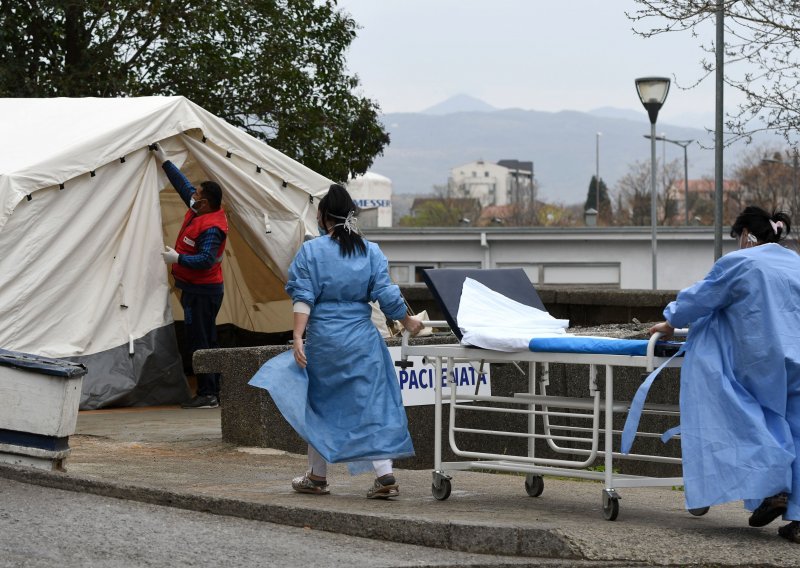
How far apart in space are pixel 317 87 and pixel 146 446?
16.4m

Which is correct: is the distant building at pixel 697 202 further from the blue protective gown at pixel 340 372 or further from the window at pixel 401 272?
the blue protective gown at pixel 340 372

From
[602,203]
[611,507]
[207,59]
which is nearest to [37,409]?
[611,507]

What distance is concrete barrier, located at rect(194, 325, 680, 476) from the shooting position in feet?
31.7

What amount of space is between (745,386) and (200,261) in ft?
21.0

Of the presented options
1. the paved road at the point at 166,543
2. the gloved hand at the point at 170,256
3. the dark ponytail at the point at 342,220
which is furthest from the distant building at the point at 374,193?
the paved road at the point at 166,543

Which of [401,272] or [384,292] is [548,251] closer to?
[401,272]

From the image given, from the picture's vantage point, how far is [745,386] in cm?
651

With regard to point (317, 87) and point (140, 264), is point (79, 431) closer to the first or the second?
point (140, 264)

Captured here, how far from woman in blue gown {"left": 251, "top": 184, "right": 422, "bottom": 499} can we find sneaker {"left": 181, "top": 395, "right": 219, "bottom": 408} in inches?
186

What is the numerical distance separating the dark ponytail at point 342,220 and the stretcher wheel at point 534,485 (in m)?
1.58

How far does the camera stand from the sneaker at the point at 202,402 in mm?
12234

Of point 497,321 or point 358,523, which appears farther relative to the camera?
point 497,321

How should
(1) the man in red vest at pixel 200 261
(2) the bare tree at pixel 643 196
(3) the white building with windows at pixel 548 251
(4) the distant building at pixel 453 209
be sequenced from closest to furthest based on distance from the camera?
(1) the man in red vest at pixel 200 261
(3) the white building with windows at pixel 548 251
(2) the bare tree at pixel 643 196
(4) the distant building at pixel 453 209

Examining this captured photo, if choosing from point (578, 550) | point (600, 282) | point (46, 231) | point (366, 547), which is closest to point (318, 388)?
point (366, 547)
